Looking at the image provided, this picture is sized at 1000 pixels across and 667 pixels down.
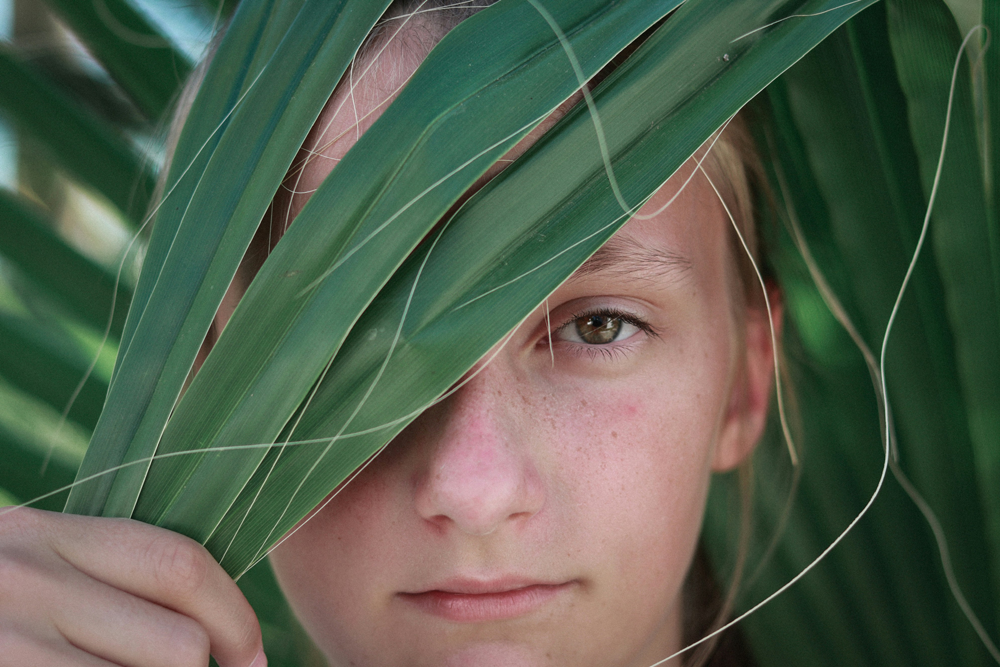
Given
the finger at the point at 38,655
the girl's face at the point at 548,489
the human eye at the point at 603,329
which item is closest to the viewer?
the finger at the point at 38,655

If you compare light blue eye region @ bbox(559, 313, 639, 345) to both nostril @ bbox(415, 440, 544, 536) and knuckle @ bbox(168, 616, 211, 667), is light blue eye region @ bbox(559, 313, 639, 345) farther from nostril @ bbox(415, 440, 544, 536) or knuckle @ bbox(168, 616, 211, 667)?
knuckle @ bbox(168, 616, 211, 667)

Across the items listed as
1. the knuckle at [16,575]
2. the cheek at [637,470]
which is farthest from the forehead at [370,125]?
the knuckle at [16,575]

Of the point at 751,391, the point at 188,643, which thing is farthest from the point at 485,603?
the point at 751,391

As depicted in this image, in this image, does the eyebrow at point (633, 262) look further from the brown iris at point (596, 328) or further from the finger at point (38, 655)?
the finger at point (38, 655)

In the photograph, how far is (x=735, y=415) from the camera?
0.88 m

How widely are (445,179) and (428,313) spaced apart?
9 cm

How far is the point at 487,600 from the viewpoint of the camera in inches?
23.9

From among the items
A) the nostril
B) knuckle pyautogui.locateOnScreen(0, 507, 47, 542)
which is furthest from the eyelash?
knuckle pyautogui.locateOnScreen(0, 507, 47, 542)

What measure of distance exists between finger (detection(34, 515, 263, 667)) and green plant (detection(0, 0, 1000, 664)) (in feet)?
0.06

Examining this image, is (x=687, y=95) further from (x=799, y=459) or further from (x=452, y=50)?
(x=799, y=459)

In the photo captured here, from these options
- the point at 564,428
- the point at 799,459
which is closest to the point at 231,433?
the point at 564,428

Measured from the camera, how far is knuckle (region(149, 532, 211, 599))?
47 centimetres

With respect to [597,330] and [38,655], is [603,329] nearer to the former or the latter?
[597,330]

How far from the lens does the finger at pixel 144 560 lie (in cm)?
47
